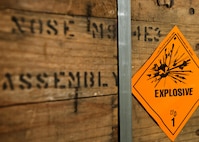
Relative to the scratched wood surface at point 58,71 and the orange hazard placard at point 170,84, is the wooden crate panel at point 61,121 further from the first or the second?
the orange hazard placard at point 170,84

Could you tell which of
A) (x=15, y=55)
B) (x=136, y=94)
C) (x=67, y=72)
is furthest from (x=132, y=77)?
(x=15, y=55)

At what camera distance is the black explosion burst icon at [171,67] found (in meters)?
1.73

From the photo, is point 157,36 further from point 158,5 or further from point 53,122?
point 53,122

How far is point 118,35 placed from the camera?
5.15 feet

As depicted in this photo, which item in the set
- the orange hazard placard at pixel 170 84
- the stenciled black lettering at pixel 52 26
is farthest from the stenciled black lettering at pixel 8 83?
the orange hazard placard at pixel 170 84

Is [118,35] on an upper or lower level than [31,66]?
upper

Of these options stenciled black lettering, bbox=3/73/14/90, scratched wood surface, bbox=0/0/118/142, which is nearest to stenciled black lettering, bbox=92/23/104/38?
scratched wood surface, bbox=0/0/118/142

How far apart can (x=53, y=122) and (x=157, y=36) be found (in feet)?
2.49

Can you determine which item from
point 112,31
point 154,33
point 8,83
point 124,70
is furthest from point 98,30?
point 8,83

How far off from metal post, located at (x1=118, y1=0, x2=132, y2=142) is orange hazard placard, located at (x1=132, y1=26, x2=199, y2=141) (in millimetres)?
67

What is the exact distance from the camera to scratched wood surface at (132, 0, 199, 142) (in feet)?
5.43

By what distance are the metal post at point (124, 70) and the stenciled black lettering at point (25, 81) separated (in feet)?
1.55

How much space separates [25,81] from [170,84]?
2.80ft

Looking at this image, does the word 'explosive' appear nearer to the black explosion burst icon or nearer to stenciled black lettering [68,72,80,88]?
the black explosion burst icon
